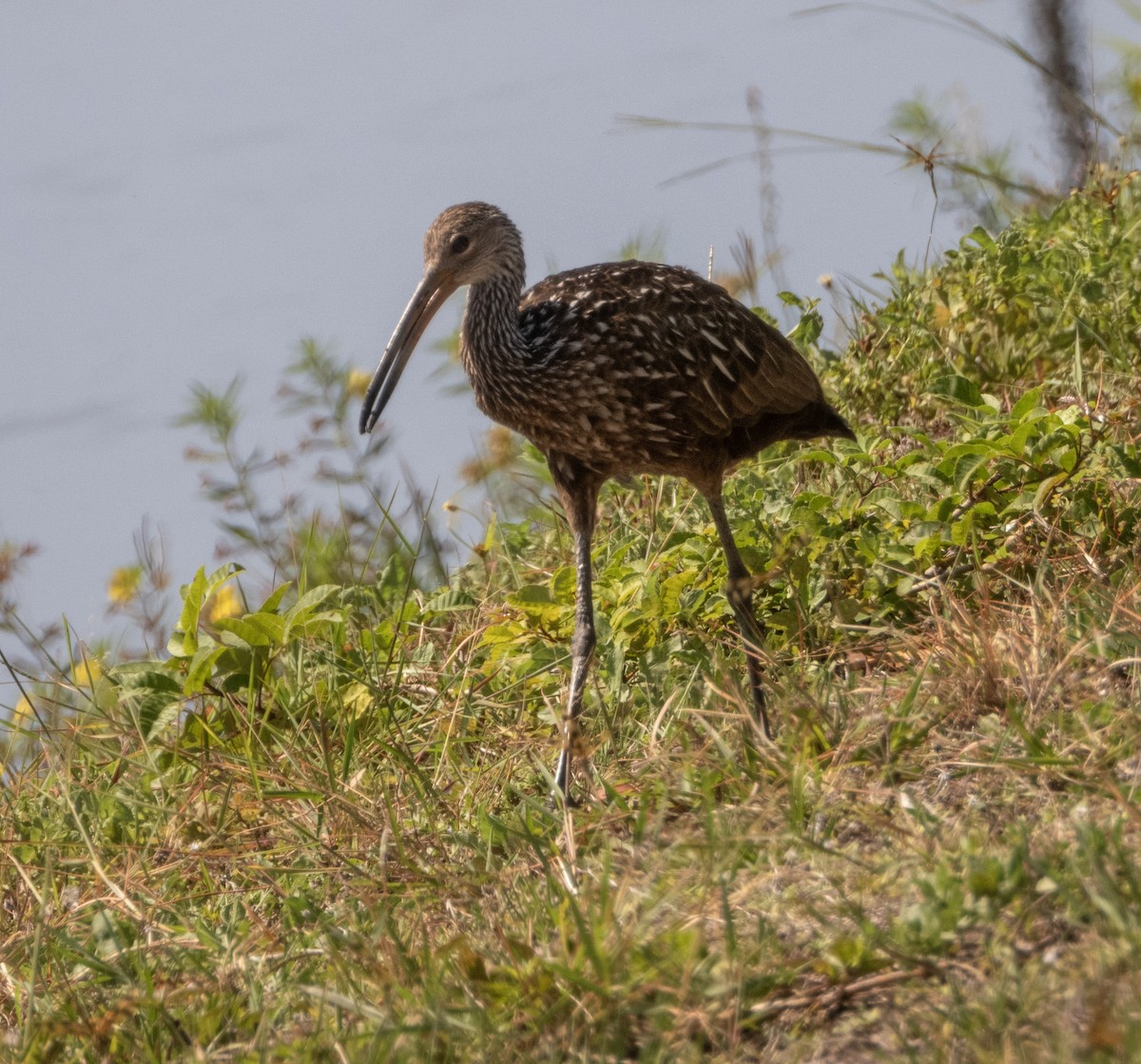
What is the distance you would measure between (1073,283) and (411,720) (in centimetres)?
280

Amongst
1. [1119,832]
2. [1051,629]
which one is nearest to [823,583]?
[1051,629]

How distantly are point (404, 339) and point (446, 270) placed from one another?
10.5 inches

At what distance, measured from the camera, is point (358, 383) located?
6.08 meters

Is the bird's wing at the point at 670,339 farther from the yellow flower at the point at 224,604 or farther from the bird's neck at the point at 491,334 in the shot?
the yellow flower at the point at 224,604

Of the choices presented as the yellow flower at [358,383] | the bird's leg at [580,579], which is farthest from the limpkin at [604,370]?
the yellow flower at [358,383]

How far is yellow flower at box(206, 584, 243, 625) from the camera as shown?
5.77 metres

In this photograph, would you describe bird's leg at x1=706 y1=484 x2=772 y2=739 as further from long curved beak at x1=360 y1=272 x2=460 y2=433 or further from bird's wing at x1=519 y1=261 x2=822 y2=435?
long curved beak at x1=360 y1=272 x2=460 y2=433

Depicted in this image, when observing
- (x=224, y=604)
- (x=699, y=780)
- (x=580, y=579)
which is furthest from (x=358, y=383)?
(x=699, y=780)

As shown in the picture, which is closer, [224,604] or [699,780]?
[699,780]

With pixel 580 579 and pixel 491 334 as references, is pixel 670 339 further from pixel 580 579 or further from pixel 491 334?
pixel 580 579

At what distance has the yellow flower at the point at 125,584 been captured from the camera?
5406 millimetres

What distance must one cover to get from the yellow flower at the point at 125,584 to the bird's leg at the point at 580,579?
181 cm

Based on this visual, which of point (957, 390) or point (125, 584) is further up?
point (125, 584)

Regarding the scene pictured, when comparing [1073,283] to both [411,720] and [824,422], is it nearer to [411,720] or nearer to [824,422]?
[824,422]
